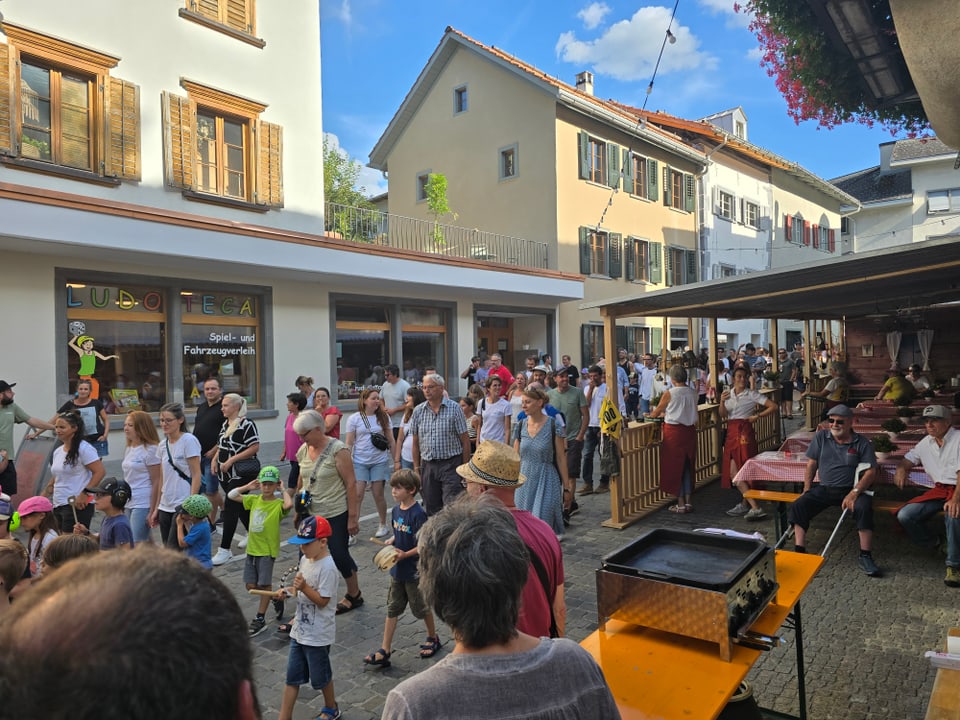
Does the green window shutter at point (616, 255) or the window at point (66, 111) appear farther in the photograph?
the green window shutter at point (616, 255)

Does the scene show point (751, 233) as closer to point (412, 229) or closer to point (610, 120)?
point (610, 120)

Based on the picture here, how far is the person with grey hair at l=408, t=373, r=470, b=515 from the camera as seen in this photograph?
239 inches

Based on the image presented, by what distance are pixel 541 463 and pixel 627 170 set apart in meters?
17.9

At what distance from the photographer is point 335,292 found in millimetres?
13430

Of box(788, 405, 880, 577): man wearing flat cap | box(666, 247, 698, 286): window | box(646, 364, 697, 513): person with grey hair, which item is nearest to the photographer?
box(788, 405, 880, 577): man wearing flat cap

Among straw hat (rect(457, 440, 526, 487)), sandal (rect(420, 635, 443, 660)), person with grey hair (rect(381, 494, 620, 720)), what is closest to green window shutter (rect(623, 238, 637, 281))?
sandal (rect(420, 635, 443, 660))

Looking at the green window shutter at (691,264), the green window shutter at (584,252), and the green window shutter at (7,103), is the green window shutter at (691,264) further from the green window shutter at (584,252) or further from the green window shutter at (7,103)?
the green window shutter at (7,103)

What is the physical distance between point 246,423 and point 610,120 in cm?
1751

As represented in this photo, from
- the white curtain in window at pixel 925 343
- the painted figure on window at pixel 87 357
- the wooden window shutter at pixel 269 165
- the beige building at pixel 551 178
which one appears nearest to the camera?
the painted figure on window at pixel 87 357

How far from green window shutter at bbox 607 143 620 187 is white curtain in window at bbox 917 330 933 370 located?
Answer: 10072mm

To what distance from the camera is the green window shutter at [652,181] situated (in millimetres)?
22297

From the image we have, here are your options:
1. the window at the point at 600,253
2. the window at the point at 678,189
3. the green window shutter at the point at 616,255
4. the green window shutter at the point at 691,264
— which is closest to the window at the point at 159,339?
the window at the point at 600,253

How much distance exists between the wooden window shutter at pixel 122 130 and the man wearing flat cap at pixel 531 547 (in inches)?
377

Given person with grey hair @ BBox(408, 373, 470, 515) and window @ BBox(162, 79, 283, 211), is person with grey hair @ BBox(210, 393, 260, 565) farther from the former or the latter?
window @ BBox(162, 79, 283, 211)
